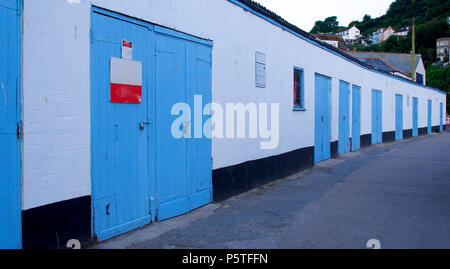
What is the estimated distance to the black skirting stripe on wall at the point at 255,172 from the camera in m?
7.03

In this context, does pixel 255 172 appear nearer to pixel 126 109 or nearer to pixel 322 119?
pixel 126 109

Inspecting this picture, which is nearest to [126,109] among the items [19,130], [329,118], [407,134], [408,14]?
[19,130]

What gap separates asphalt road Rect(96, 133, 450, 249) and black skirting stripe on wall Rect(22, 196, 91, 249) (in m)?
0.40

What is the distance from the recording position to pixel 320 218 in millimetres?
5938

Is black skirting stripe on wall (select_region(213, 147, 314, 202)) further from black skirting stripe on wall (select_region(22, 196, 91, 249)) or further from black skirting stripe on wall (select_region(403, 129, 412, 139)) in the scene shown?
black skirting stripe on wall (select_region(403, 129, 412, 139))

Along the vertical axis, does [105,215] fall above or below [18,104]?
below

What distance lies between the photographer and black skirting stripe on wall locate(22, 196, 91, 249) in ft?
12.4

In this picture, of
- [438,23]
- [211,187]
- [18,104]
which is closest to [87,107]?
[18,104]

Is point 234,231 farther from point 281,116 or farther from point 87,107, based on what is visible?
point 281,116

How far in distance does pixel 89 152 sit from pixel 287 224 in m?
2.85

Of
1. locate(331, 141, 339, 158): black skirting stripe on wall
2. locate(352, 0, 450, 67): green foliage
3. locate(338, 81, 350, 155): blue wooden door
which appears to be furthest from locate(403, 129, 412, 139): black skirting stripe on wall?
locate(352, 0, 450, 67): green foliage

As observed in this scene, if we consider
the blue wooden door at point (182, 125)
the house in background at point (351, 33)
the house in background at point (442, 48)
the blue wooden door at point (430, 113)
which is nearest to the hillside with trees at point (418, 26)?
the house in background at point (442, 48)

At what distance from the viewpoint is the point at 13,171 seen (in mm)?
3658
